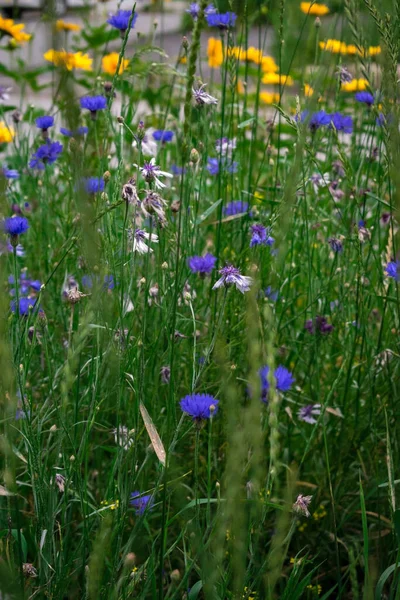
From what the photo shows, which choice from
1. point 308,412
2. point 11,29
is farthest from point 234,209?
point 11,29

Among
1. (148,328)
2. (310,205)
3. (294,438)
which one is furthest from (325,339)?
(310,205)

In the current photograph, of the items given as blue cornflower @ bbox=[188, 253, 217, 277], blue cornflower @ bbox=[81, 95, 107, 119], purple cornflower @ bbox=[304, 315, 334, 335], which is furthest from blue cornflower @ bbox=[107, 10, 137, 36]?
purple cornflower @ bbox=[304, 315, 334, 335]

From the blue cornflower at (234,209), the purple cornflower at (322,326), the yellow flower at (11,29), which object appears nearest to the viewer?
the purple cornflower at (322,326)

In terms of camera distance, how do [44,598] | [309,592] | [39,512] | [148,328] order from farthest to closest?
[148,328] < [309,592] < [44,598] < [39,512]

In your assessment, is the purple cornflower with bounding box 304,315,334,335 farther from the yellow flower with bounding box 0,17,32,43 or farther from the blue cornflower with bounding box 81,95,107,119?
the yellow flower with bounding box 0,17,32,43

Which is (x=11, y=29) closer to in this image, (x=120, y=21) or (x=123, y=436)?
(x=120, y=21)

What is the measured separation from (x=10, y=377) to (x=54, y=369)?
0.94m

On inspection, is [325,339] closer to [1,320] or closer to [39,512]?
[39,512]

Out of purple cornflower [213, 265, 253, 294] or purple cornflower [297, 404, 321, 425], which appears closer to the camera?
purple cornflower [213, 265, 253, 294]

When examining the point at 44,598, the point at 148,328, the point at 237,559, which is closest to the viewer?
the point at 237,559

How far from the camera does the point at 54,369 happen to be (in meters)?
1.48

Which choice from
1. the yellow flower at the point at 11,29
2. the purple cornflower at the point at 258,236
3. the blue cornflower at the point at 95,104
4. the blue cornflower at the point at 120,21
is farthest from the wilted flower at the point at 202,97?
the yellow flower at the point at 11,29

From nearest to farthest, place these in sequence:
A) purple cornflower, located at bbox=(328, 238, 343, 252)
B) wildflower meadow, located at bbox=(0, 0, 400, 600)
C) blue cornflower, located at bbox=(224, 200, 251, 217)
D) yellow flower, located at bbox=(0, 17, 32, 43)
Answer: wildflower meadow, located at bbox=(0, 0, 400, 600)
purple cornflower, located at bbox=(328, 238, 343, 252)
blue cornflower, located at bbox=(224, 200, 251, 217)
yellow flower, located at bbox=(0, 17, 32, 43)

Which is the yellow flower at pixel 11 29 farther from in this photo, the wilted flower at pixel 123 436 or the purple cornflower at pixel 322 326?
the wilted flower at pixel 123 436
